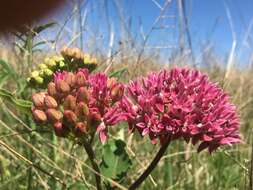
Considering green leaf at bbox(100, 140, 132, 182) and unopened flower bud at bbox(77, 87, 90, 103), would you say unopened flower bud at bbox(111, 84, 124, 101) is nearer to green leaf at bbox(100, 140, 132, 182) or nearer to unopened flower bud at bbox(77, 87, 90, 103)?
unopened flower bud at bbox(77, 87, 90, 103)

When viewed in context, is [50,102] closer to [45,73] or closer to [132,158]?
[45,73]

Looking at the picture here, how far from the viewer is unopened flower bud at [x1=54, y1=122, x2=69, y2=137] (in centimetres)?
96

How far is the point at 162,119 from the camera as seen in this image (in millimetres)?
1026

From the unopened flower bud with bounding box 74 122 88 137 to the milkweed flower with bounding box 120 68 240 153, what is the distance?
128 mm

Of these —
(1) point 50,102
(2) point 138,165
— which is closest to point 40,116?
(1) point 50,102

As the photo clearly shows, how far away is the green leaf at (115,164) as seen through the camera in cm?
119

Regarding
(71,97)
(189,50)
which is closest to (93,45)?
Result: (189,50)

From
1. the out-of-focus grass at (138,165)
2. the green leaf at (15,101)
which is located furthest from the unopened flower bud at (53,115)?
the out-of-focus grass at (138,165)

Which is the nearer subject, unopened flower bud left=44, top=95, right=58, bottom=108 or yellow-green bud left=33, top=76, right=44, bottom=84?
unopened flower bud left=44, top=95, right=58, bottom=108

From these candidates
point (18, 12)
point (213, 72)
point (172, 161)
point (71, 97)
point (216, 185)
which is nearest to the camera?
point (18, 12)

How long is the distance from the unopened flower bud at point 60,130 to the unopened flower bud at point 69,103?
40 mm

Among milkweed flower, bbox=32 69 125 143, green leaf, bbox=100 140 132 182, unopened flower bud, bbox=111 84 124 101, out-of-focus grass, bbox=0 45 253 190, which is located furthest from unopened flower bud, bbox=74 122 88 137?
out-of-focus grass, bbox=0 45 253 190

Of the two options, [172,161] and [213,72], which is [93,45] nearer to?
[172,161]

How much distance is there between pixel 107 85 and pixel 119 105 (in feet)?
0.22
